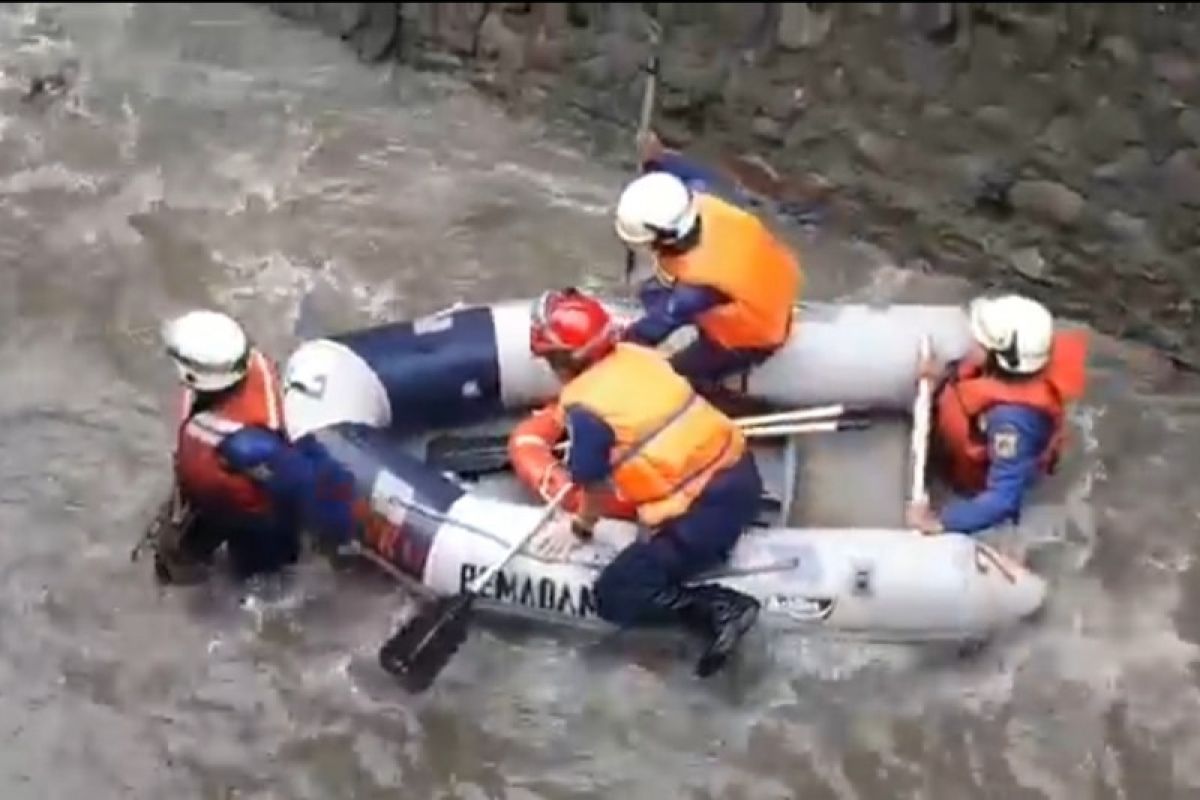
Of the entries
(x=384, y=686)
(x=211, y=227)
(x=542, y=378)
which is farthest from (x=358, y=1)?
(x=384, y=686)

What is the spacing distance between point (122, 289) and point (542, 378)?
4.99ft

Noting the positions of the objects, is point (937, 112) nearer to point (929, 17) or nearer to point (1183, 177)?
point (929, 17)

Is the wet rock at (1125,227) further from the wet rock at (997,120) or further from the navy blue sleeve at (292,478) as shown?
the navy blue sleeve at (292,478)

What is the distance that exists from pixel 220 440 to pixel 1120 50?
111 inches

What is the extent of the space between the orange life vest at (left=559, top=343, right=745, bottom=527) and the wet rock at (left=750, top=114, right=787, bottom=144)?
1.94m

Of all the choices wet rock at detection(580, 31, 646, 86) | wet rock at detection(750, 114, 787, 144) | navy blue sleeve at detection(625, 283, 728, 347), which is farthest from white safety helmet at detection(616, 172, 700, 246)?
wet rock at detection(580, 31, 646, 86)

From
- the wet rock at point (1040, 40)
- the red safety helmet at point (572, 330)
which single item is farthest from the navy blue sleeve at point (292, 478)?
the wet rock at point (1040, 40)

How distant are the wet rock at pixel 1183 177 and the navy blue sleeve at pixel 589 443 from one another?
2067 mm

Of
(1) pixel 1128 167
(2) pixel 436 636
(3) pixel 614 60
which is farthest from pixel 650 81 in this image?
(2) pixel 436 636

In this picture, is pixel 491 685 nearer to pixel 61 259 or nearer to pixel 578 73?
pixel 61 259

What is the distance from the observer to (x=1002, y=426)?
272 inches

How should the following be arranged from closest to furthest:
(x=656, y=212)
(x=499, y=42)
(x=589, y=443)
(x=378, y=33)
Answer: (x=589, y=443), (x=656, y=212), (x=499, y=42), (x=378, y=33)

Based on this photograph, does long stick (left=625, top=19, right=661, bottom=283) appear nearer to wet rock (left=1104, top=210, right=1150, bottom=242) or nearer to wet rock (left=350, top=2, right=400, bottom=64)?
wet rock (left=350, top=2, right=400, bottom=64)

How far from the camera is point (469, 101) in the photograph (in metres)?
9.08
